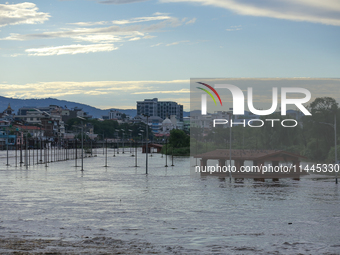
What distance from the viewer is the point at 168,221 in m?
34.9

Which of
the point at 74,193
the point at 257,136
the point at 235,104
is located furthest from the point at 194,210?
the point at 257,136

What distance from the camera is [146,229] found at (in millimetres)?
31297

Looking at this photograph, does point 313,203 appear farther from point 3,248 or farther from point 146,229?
point 3,248

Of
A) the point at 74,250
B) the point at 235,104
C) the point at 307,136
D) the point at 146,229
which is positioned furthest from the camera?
the point at 307,136

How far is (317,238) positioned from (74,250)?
47.1 ft

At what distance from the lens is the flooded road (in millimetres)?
25897

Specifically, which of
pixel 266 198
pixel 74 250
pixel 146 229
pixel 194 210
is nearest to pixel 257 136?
pixel 266 198

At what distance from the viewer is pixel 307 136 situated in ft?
353

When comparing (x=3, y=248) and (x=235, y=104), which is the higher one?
(x=235, y=104)

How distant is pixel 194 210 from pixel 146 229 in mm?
10354

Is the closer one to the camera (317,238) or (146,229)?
(317,238)

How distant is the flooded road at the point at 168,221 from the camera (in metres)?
25.9

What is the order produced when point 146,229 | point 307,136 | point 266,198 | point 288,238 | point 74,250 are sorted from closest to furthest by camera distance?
point 74,250 < point 288,238 < point 146,229 < point 266,198 < point 307,136

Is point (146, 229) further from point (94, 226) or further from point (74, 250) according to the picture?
point (74, 250)
